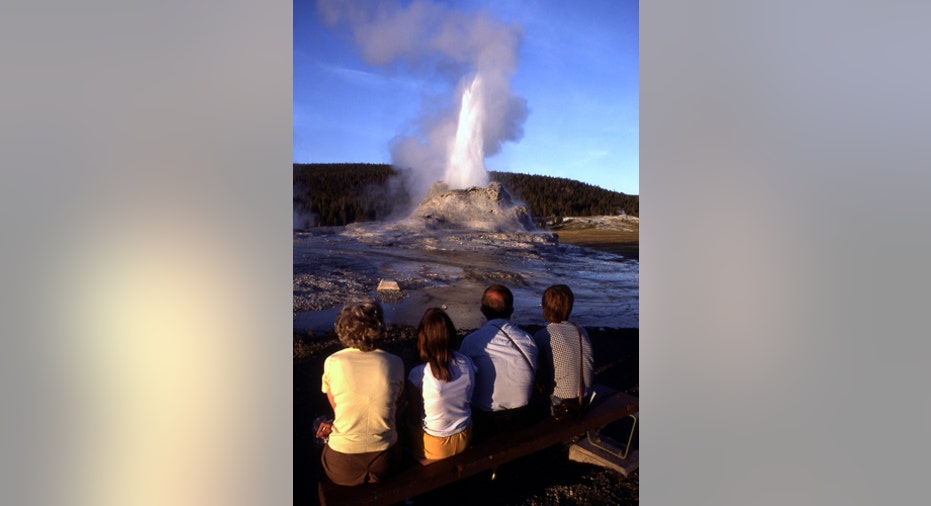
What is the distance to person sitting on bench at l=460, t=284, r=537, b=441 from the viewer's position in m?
3.13

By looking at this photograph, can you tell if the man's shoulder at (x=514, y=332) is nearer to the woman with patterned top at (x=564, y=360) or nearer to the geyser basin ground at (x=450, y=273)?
the woman with patterned top at (x=564, y=360)

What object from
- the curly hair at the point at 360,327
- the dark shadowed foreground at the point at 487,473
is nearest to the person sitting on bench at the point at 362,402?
the curly hair at the point at 360,327

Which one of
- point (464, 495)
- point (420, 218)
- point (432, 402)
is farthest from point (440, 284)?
point (464, 495)

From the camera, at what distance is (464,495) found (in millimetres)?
3234

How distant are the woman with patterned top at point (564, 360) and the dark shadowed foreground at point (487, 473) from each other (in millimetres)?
219

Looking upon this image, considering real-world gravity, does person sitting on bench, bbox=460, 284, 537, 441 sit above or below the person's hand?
above

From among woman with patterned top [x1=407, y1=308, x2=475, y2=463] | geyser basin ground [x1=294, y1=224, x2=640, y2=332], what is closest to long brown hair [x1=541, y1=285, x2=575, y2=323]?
geyser basin ground [x1=294, y1=224, x2=640, y2=332]

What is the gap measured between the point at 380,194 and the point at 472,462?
1515mm

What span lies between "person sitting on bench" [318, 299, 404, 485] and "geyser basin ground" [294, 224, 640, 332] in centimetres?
40

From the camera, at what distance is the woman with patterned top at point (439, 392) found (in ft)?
9.45

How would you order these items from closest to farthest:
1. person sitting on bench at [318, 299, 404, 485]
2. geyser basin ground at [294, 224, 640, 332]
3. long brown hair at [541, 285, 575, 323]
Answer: person sitting on bench at [318, 299, 404, 485] < geyser basin ground at [294, 224, 640, 332] < long brown hair at [541, 285, 575, 323]

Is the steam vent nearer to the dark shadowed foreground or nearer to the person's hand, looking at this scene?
the dark shadowed foreground
